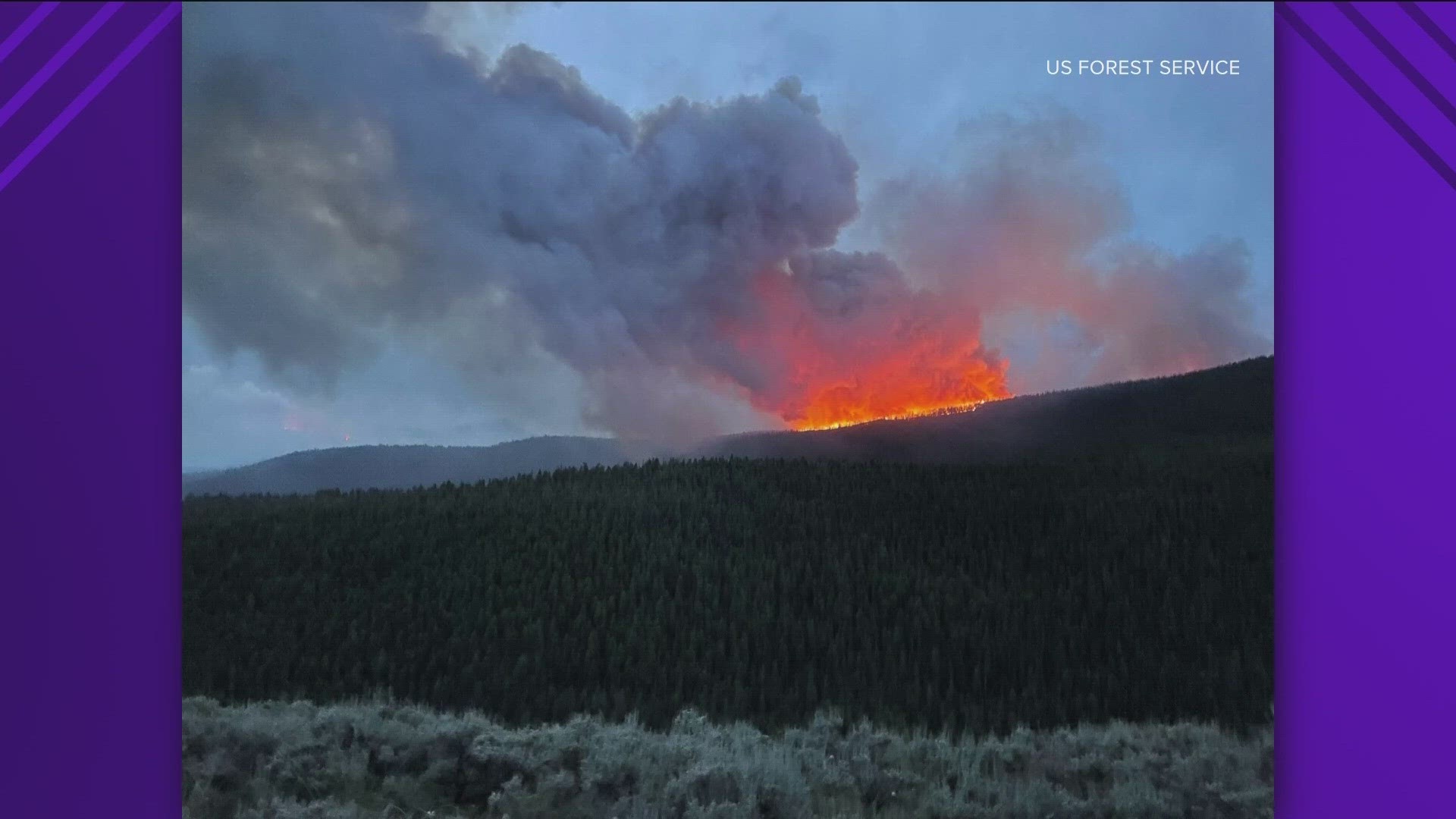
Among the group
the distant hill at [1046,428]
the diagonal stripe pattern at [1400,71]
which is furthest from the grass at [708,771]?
the diagonal stripe pattern at [1400,71]

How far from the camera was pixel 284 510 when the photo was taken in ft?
17.3

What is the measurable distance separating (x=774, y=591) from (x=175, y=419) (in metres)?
2.88

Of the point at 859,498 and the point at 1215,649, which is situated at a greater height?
the point at 859,498

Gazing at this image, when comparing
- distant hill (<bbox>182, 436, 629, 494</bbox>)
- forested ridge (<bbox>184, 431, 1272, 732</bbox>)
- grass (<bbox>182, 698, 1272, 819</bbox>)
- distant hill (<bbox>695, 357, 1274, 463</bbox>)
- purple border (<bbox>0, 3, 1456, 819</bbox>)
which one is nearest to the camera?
purple border (<bbox>0, 3, 1456, 819</bbox>)

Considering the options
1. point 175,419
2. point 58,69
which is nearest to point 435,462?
point 175,419

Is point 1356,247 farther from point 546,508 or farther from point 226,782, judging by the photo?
point 226,782

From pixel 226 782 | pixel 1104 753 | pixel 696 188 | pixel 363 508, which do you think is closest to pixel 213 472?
pixel 363 508

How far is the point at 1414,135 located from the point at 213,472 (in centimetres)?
612

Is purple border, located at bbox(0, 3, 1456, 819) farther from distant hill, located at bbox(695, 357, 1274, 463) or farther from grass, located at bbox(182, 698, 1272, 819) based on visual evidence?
distant hill, located at bbox(695, 357, 1274, 463)

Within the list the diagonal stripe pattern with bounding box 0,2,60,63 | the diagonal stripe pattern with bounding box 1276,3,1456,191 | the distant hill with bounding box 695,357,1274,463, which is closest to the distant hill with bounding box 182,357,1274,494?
the distant hill with bounding box 695,357,1274,463

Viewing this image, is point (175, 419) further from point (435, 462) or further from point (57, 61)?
point (435, 462)

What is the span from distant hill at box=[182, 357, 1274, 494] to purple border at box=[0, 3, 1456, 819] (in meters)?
1.39

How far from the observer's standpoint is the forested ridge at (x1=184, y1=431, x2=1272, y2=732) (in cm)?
438

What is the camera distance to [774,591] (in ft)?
15.2
